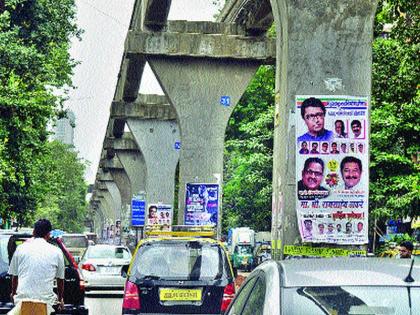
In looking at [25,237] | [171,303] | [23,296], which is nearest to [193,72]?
[25,237]

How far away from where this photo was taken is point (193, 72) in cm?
3178

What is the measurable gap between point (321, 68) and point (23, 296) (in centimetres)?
453

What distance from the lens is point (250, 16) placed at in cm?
3106

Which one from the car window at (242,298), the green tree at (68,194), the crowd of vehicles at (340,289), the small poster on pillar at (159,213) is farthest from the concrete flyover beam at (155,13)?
the green tree at (68,194)

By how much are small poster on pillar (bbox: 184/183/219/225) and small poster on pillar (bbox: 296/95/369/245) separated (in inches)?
677

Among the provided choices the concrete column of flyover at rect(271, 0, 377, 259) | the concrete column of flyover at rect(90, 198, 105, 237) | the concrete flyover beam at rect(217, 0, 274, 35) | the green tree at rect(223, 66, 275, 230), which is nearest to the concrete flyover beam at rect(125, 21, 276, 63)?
the concrete flyover beam at rect(217, 0, 274, 35)

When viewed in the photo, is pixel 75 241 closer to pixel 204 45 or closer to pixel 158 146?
pixel 158 146

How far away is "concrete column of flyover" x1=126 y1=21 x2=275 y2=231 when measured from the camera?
31.1m

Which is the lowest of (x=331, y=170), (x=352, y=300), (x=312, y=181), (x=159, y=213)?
(x=352, y=300)

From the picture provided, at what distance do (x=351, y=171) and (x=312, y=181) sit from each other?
461 mm

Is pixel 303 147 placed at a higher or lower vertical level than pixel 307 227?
higher

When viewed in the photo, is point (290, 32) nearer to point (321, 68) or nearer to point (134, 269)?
point (321, 68)

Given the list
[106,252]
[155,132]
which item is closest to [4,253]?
[106,252]

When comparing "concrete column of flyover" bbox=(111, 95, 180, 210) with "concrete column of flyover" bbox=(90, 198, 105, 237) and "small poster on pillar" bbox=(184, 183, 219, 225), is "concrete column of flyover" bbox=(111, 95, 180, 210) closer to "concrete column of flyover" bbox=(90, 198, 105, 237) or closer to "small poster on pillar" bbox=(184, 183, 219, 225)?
"small poster on pillar" bbox=(184, 183, 219, 225)
